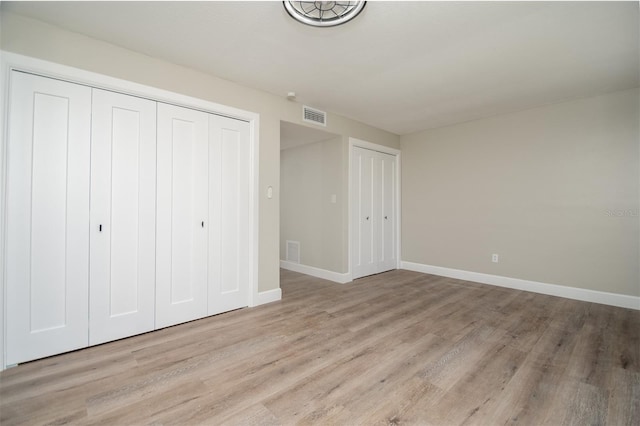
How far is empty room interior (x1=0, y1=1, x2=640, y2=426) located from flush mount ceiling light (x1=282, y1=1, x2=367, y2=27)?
0.7 inches

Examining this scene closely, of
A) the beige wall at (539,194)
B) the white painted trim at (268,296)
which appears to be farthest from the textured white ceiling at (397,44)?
the white painted trim at (268,296)

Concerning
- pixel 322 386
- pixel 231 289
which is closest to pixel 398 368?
pixel 322 386

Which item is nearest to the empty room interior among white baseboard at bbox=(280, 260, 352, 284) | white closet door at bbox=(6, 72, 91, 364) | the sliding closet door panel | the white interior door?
white closet door at bbox=(6, 72, 91, 364)

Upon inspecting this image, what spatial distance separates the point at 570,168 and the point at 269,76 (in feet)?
12.7

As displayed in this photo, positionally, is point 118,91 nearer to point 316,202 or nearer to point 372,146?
point 316,202

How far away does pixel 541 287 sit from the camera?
12.2 feet

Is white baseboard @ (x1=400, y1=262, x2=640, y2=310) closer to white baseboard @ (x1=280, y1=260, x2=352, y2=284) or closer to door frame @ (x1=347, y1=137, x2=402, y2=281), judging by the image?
door frame @ (x1=347, y1=137, x2=402, y2=281)

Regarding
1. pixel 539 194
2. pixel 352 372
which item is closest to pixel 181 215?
pixel 352 372

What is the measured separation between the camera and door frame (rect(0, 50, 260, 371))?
191 cm

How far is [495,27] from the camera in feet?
6.82

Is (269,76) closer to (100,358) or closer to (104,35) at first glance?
(104,35)

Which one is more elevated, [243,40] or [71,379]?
[243,40]

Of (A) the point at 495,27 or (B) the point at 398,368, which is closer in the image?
(B) the point at 398,368

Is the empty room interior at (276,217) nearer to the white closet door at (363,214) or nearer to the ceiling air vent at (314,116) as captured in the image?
the ceiling air vent at (314,116)
